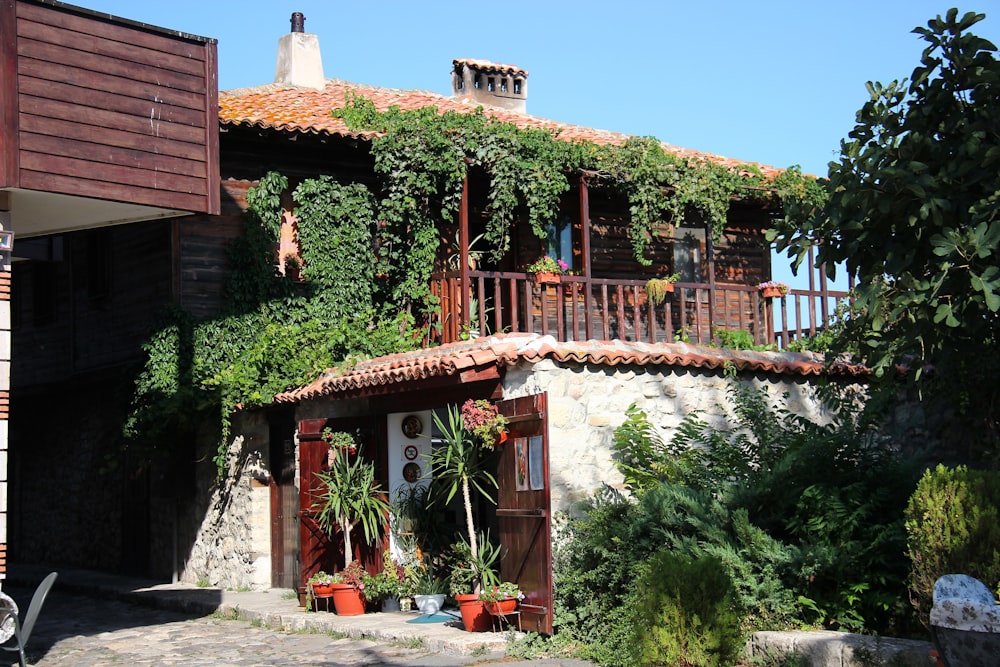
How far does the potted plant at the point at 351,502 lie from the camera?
11.5m

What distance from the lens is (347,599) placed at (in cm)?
1131

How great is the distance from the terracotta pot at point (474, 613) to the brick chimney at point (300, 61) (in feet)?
36.6

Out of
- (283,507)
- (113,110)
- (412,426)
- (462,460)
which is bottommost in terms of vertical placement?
(283,507)

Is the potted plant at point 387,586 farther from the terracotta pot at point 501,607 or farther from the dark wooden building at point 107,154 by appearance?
the dark wooden building at point 107,154

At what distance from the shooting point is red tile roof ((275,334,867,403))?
9.76 m

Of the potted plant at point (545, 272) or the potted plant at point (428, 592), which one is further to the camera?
the potted plant at point (545, 272)

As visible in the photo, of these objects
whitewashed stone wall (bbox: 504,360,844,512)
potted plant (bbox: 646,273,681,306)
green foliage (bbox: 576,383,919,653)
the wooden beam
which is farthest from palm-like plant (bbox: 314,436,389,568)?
potted plant (bbox: 646,273,681,306)

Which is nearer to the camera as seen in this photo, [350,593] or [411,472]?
[350,593]

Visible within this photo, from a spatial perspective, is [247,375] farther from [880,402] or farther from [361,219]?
[880,402]

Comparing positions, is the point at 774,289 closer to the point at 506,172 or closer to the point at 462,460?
the point at 506,172

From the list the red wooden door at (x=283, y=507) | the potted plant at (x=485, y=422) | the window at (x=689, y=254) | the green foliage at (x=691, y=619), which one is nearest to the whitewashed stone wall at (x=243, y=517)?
the red wooden door at (x=283, y=507)

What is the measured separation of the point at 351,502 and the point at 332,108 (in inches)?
256

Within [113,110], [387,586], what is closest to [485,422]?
[387,586]

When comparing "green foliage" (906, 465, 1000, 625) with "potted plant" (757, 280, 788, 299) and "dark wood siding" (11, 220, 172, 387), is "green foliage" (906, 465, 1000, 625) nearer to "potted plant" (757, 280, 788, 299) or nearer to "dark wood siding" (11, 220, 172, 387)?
"potted plant" (757, 280, 788, 299)
